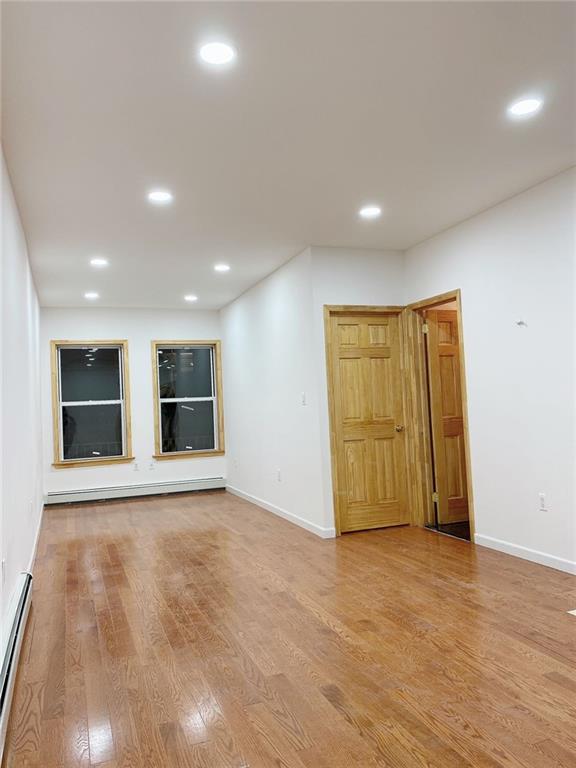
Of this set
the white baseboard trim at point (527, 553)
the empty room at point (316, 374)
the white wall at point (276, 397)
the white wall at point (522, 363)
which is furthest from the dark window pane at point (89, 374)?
the white baseboard trim at point (527, 553)

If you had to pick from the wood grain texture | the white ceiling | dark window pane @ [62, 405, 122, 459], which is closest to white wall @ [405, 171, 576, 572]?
the white ceiling

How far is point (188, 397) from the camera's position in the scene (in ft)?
29.2

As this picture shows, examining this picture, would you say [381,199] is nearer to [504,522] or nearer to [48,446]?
[504,522]

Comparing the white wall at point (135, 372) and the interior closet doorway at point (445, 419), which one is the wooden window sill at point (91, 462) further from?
the interior closet doorway at point (445, 419)

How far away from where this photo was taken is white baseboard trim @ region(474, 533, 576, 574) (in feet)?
12.9

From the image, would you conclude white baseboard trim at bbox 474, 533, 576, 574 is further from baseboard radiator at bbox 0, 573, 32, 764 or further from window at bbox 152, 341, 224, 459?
window at bbox 152, 341, 224, 459

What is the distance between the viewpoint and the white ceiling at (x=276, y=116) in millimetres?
2264

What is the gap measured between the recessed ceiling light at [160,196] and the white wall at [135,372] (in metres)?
4.51

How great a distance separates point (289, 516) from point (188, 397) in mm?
3357

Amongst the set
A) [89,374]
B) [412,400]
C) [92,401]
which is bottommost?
[412,400]

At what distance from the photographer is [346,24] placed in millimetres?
2264

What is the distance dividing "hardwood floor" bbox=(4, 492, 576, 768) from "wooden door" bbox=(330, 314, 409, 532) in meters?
0.69

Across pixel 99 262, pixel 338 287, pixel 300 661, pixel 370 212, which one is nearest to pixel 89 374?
pixel 99 262

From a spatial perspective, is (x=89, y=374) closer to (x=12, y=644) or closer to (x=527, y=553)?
(x=12, y=644)
